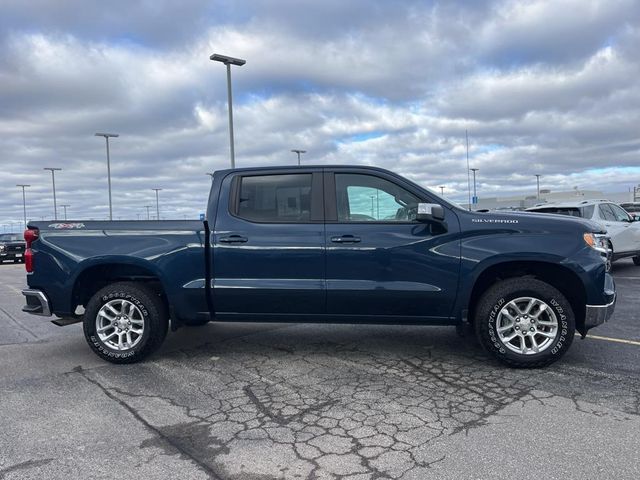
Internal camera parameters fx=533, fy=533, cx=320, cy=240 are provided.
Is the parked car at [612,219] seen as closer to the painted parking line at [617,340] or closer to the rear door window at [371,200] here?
the painted parking line at [617,340]

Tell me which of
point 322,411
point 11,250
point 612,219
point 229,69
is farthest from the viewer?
point 11,250

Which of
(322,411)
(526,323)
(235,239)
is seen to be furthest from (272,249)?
(526,323)

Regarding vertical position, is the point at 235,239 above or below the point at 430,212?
below

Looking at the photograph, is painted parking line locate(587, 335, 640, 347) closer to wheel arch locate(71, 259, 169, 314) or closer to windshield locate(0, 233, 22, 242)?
wheel arch locate(71, 259, 169, 314)

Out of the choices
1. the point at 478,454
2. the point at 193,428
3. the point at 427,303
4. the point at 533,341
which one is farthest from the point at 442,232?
the point at 193,428

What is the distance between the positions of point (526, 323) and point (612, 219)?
8.49m

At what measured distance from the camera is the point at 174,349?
5.91 m

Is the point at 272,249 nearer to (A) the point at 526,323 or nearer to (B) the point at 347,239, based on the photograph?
(B) the point at 347,239

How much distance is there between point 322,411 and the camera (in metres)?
3.95

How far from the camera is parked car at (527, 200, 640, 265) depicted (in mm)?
11328

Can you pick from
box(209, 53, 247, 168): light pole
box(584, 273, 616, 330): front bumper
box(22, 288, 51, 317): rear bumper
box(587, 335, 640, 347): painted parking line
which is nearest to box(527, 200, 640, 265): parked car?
box(587, 335, 640, 347): painted parking line

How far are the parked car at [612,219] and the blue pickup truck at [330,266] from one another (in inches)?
268

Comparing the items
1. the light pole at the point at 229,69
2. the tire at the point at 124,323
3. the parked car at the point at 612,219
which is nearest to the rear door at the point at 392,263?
the tire at the point at 124,323

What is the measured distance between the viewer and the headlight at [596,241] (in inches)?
188
